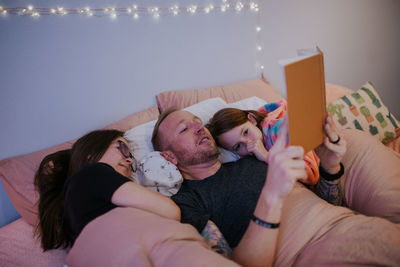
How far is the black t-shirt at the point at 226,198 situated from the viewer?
0.96m

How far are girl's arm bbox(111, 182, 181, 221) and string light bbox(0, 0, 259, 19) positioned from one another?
3.60 ft

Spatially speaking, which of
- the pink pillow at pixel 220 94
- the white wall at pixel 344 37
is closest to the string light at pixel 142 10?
Result: the white wall at pixel 344 37

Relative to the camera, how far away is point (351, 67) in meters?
2.56

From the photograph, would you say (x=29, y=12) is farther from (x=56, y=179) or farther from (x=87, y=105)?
(x=56, y=179)

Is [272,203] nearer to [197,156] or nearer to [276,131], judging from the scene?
[197,156]

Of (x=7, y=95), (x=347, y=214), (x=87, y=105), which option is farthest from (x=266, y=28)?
(x=7, y=95)

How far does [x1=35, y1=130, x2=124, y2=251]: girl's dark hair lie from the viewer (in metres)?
1.01

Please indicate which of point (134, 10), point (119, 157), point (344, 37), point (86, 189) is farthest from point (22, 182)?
point (344, 37)

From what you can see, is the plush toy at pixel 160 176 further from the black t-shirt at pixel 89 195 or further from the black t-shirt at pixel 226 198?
the black t-shirt at pixel 89 195

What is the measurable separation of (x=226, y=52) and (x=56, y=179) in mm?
1452

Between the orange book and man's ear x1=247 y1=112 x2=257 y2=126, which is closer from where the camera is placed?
the orange book

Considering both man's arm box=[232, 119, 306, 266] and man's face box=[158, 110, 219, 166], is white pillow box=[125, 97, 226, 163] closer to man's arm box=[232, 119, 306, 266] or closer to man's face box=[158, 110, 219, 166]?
man's face box=[158, 110, 219, 166]

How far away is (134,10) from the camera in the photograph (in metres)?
1.56

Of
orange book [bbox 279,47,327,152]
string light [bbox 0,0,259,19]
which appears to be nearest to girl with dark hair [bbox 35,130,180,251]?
orange book [bbox 279,47,327,152]
